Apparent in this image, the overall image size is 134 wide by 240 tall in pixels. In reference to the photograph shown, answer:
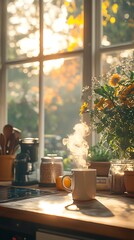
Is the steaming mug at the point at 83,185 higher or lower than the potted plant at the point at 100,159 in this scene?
lower

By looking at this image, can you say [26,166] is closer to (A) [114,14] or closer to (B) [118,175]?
(B) [118,175]

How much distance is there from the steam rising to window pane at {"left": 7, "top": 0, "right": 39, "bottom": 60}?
858 millimetres

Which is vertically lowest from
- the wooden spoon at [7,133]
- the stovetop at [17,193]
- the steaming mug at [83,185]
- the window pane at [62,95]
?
the stovetop at [17,193]

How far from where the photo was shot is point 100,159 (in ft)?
6.87

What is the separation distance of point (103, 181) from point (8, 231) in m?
0.61

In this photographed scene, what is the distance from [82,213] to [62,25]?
1871 mm

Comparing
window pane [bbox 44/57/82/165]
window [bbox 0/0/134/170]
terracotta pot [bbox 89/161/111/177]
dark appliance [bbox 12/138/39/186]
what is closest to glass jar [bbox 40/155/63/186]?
dark appliance [bbox 12/138/39/186]

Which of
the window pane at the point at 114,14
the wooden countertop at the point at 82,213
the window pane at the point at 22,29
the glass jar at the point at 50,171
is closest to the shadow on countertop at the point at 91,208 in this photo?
the wooden countertop at the point at 82,213

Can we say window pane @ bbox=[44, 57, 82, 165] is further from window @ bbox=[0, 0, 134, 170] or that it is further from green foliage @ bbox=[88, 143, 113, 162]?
green foliage @ bbox=[88, 143, 113, 162]

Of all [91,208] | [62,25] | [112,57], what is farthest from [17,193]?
[62,25]

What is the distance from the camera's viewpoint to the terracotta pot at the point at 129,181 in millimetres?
1726

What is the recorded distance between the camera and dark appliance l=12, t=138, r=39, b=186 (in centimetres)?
222

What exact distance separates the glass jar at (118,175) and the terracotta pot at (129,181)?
7cm

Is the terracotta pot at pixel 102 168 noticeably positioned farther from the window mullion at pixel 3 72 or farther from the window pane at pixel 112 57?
the window mullion at pixel 3 72
